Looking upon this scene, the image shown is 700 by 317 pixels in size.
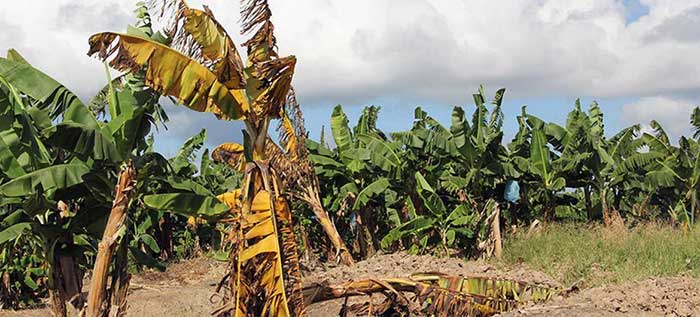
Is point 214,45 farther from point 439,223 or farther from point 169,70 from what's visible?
point 439,223

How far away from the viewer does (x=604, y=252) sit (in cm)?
1540

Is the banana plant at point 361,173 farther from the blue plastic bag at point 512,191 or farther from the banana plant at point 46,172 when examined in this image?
the banana plant at point 46,172

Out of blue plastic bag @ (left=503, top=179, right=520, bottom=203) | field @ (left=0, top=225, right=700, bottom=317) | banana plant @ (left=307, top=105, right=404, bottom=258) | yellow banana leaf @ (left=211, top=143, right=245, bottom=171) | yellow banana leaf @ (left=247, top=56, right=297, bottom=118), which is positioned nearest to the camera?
yellow banana leaf @ (left=247, top=56, right=297, bottom=118)

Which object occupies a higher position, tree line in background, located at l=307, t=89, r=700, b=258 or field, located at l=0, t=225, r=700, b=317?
tree line in background, located at l=307, t=89, r=700, b=258

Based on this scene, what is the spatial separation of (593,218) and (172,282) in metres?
11.5

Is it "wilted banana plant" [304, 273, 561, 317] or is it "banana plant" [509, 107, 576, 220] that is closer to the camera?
"wilted banana plant" [304, 273, 561, 317]

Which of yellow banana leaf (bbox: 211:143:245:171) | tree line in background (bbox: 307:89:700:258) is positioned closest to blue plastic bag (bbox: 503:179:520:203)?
tree line in background (bbox: 307:89:700:258)

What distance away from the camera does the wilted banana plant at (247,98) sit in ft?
27.4

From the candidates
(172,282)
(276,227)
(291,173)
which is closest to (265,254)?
(276,227)

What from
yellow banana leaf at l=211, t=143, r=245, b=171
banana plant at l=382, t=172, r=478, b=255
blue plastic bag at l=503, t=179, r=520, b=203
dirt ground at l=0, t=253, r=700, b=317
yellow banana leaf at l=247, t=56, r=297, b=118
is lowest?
dirt ground at l=0, t=253, r=700, b=317

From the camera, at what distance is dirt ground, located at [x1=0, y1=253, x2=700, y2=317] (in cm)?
1060

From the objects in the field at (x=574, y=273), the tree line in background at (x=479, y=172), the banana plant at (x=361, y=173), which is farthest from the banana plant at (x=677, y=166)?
the banana plant at (x=361, y=173)

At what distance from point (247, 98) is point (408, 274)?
745 cm

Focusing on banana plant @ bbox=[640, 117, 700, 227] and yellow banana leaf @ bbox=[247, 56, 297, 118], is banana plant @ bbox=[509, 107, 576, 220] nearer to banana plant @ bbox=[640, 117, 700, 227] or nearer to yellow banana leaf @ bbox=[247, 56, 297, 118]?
banana plant @ bbox=[640, 117, 700, 227]
